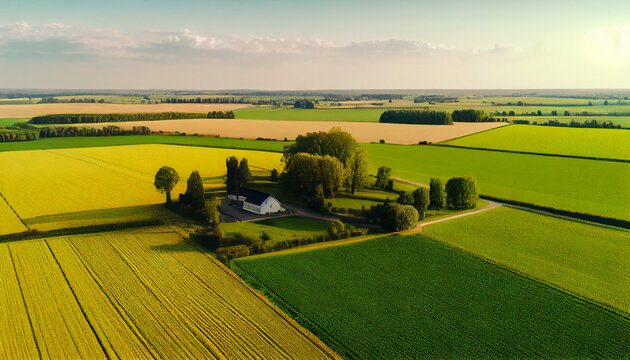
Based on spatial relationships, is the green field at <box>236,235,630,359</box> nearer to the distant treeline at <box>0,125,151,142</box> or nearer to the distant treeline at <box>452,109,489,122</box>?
the distant treeline at <box>0,125,151,142</box>

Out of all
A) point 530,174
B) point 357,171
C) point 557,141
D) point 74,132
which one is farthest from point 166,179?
point 557,141

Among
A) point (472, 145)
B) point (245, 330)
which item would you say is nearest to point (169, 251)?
point (245, 330)

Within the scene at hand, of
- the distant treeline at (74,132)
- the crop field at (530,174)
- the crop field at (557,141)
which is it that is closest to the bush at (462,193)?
the crop field at (530,174)

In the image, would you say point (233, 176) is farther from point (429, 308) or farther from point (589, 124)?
point (589, 124)

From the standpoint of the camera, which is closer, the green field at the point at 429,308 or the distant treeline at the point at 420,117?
the green field at the point at 429,308

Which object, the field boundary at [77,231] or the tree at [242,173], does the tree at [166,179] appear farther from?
the tree at [242,173]

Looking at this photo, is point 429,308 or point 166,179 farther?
point 166,179

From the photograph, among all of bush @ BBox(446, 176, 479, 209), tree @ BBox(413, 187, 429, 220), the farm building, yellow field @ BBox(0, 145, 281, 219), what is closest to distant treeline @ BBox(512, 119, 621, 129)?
bush @ BBox(446, 176, 479, 209)
